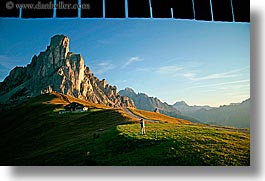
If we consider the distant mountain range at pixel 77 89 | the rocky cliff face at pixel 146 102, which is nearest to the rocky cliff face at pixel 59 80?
the distant mountain range at pixel 77 89

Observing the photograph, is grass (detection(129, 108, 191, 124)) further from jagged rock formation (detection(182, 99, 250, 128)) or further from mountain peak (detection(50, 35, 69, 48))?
mountain peak (detection(50, 35, 69, 48))

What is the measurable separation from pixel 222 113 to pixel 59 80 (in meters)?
3.09

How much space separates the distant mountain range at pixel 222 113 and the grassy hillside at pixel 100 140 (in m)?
0.23

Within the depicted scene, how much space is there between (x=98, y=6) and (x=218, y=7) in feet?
7.02

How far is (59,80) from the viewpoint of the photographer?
636cm

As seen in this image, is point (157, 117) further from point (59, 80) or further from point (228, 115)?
point (59, 80)

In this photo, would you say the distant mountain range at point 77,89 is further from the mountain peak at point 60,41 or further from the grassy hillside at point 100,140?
Answer: the grassy hillside at point 100,140

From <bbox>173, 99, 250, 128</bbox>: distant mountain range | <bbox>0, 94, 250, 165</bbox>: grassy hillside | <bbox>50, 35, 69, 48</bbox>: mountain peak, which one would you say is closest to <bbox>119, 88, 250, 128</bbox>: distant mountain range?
<bbox>173, 99, 250, 128</bbox>: distant mountain range

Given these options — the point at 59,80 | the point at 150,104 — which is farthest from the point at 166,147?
the point at 59,80

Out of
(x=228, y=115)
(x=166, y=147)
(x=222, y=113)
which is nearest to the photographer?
(x=166, y=147)

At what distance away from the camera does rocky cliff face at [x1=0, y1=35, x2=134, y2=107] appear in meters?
6.23

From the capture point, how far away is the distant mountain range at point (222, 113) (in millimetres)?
6219

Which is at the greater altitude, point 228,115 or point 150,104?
point 150,104

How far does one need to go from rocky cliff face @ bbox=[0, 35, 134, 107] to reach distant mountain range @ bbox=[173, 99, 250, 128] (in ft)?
3.51
